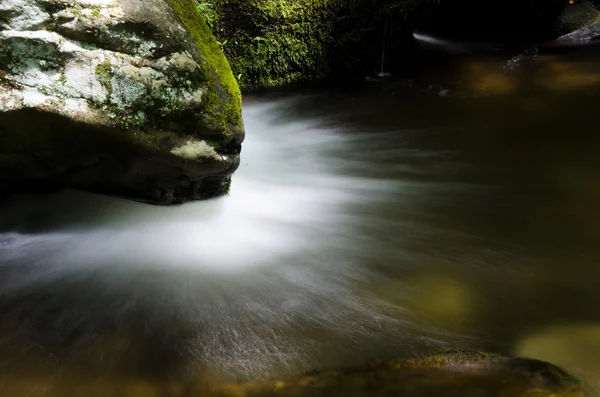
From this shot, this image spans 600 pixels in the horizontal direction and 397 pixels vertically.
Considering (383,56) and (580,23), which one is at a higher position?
(580,23)

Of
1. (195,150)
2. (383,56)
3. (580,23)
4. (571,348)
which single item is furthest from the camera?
(580,23)

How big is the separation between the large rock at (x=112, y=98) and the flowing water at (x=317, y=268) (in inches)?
15.6

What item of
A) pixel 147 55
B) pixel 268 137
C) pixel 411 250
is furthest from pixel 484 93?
pixel 147 55

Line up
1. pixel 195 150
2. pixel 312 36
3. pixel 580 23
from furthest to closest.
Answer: pixel 580 23 → pixel 312 36 → pixel 195 150

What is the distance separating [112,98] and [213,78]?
72 centimetres

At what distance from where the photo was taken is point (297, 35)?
7.12 m


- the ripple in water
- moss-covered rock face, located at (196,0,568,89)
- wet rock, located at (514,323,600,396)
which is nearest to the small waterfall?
moss-covered rock face, located at (196,0,568,89)

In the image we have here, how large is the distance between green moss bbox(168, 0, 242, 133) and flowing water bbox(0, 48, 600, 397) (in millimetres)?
827

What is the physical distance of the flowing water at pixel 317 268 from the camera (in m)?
2.31

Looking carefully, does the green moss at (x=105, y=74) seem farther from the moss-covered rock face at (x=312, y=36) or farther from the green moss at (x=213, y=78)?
the moss-covered rock face at (x=312, y=36)

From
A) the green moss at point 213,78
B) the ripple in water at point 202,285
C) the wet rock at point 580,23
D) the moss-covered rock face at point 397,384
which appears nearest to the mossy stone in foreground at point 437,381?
the moss-covered rock face at point 397,384

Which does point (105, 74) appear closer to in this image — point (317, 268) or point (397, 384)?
point (317, 268)

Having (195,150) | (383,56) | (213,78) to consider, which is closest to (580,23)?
(383,56)

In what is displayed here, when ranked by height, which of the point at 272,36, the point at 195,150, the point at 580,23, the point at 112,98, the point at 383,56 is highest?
the point at 580,23
